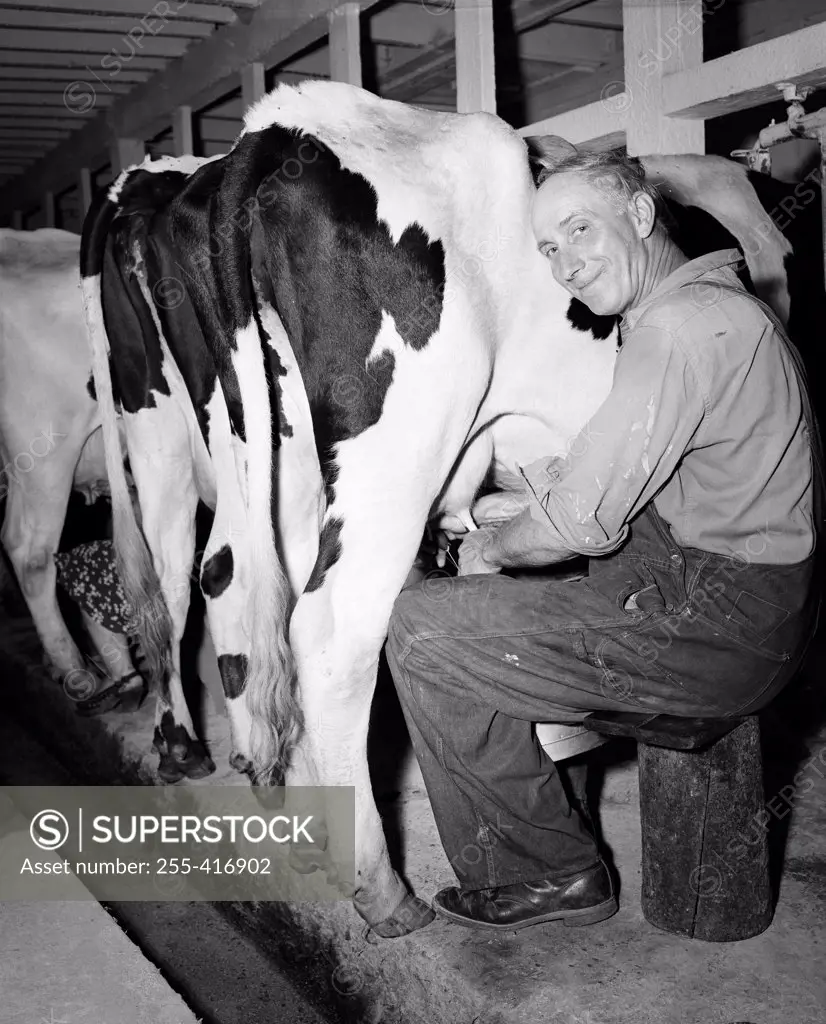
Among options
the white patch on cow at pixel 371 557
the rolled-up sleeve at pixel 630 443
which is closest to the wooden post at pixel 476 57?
the white patch on cow at pixel 371 557

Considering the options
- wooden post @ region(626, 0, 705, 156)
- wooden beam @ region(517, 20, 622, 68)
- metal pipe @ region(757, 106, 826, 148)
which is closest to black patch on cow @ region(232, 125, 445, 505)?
metal pipe @ region(757, 106, 826, 148)

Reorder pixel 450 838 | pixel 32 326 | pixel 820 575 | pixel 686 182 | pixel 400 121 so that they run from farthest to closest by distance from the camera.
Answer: pixel 32 326 → pixel 686 182 → pixel 400 121 → pixel 450 838 → pixel 820 575

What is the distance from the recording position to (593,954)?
2.06 meters

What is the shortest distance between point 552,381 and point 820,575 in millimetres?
950

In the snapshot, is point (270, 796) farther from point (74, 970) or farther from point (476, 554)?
point (476, 554)

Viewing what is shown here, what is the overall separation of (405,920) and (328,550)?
0.89 metres

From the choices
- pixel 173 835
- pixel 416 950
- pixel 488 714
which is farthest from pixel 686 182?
pixel 173 835

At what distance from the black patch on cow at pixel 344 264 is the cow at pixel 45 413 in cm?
214

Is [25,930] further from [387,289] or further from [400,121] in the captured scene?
[400,121]

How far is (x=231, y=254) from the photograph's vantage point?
2.35 meters

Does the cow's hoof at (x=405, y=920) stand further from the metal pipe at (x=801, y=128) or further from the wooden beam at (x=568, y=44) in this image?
the wooden beam at (x=568, y=44)

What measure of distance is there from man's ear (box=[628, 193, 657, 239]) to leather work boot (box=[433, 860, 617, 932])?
1.38m

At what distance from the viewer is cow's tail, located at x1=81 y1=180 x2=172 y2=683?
3.15 metres

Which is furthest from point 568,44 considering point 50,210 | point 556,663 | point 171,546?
point 556,663
